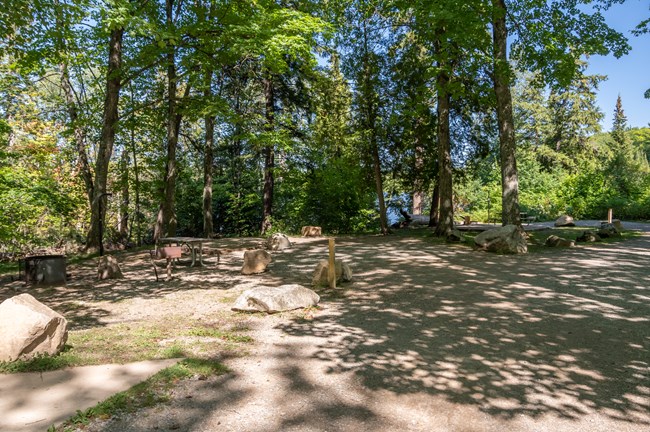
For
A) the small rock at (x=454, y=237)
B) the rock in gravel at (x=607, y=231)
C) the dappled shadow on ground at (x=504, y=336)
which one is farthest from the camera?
the rock in gravel at (x=607, y=231)

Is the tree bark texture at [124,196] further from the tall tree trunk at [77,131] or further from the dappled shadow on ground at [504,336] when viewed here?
the dappled shadow on ground at [504,336]

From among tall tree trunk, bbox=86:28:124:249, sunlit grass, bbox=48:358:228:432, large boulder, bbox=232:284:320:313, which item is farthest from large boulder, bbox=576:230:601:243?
tall tree trunk, bbox=86:28:124:249

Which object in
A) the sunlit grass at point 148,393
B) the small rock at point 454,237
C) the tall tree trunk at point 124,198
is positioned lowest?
the sunlit grass at point 148,393

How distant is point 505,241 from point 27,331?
1181cm

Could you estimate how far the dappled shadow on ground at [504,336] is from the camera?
12.6 ft

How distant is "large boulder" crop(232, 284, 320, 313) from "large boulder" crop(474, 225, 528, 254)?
777cm

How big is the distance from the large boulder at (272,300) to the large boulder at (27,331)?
2.67m

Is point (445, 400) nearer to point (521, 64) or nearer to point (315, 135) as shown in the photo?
point (521, 64)

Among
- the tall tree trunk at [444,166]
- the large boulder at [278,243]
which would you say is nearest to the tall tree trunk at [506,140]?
the tall tree trunk at [444,166]

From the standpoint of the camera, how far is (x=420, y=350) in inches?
194

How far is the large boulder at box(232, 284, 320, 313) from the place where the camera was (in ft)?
21.7

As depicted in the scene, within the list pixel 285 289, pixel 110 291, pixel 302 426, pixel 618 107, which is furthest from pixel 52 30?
pixel 618 107

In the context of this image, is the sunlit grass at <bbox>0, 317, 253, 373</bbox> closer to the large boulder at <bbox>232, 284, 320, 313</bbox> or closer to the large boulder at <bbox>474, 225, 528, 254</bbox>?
the large boulder at <bbox>232, 284, 320, 313</bbox>

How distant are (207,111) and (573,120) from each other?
97.8ft
